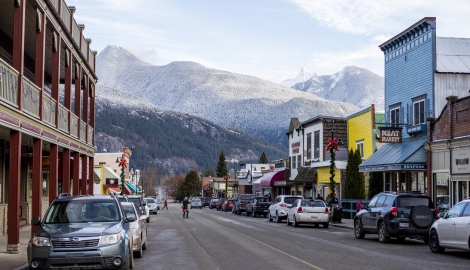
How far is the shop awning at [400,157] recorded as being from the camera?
3322 centimetres

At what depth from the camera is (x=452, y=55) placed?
114 ft

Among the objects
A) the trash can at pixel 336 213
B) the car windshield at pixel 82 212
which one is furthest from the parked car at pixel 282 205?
the car windshield at pixel 82 212

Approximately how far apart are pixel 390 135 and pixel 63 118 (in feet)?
63.1

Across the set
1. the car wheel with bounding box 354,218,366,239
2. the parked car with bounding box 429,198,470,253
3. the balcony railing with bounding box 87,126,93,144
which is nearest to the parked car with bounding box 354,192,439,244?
the car wheel with bounding box 354,218,366,239

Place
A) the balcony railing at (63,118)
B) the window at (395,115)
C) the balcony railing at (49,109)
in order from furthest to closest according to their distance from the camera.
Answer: the window at (395,115), the balcony railing at (63,118), the balcony railing at (49,109)

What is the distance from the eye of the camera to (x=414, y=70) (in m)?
36.1

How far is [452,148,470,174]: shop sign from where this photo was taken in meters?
28.8

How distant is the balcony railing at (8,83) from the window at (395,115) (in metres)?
26.2

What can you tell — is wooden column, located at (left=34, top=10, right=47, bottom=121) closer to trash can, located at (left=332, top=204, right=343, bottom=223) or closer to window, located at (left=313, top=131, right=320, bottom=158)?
trash can, located at (left=332, top=204, right=343, bottom=223)

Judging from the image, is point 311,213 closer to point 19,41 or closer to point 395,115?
point 395,115

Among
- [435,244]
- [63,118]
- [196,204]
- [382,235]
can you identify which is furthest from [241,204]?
[435,244]

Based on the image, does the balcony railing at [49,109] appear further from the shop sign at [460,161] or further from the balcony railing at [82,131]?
the shop sign at [460,161]

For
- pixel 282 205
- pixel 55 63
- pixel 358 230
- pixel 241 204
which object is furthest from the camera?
A: pixel 241 204

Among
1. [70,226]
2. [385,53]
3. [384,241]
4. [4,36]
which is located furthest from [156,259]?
[385,53]
